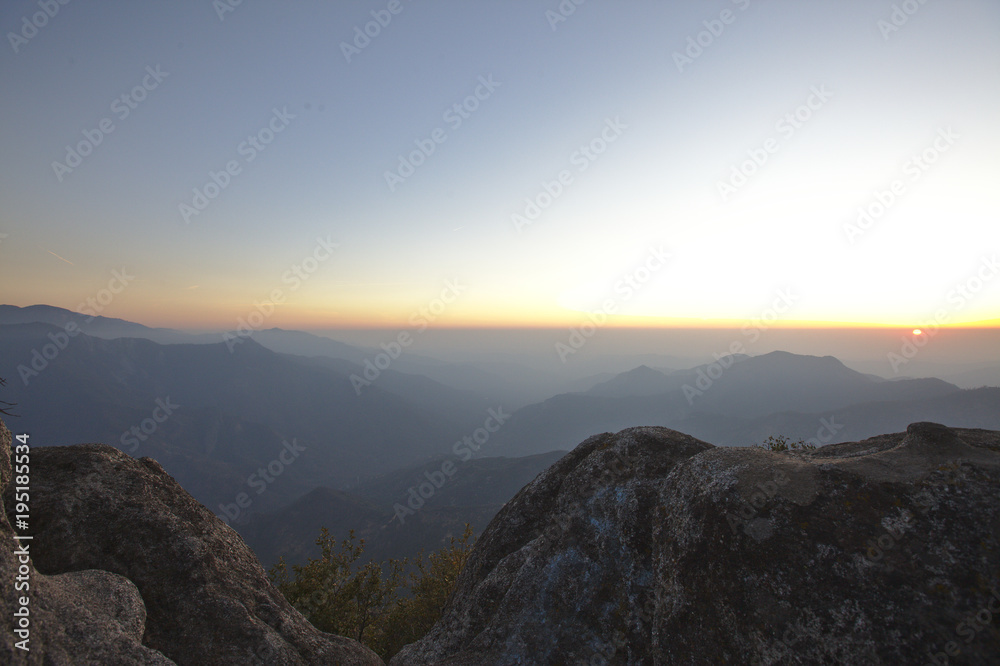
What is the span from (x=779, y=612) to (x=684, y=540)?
258cm

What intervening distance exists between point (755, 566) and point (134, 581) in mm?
18066

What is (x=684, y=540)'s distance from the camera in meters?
11.1

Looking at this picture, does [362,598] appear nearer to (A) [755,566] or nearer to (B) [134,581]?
(B) [134,581]

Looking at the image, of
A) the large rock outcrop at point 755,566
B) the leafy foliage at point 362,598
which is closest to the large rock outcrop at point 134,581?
the large rock outcrop at point 755,566

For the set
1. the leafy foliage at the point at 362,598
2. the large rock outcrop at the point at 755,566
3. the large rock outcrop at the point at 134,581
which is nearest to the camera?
the large rock outcrop at the point at 755,566

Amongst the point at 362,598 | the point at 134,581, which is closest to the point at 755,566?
the point at 134,581

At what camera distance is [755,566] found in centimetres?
952

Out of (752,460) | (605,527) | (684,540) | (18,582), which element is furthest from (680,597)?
(18,582)

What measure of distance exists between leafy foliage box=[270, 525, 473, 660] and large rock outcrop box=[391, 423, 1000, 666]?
14.2 meters

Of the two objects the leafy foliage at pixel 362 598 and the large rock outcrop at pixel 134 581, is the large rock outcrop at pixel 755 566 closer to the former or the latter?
the large rock outcrop at pixel 134 581

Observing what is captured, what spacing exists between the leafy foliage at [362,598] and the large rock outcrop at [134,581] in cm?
1375

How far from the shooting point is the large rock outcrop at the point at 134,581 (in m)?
8.93

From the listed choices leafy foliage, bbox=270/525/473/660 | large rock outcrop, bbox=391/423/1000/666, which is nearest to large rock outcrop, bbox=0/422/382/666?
large rock outcrop, bbox=391/423/1000/666

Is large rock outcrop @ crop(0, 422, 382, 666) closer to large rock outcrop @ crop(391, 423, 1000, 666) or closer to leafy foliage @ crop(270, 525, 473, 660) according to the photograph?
large rock outcrop @ crop(391, 423, 1000, 666)
